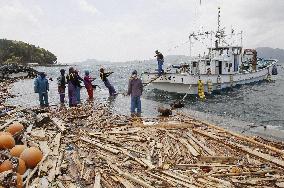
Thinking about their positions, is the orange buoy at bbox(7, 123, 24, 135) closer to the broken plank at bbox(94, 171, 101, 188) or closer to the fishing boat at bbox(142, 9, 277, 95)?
the broken plank at bbox(94, 171, 101, 188)

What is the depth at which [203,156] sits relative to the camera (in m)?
8.70

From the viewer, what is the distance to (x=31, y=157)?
26.2ft

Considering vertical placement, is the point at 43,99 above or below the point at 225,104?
above

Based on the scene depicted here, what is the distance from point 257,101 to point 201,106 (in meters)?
6.75

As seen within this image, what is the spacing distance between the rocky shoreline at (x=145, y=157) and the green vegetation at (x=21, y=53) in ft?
399

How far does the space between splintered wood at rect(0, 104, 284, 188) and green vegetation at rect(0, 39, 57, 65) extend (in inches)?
4791

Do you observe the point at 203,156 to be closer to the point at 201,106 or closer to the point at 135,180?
the point at 135,180

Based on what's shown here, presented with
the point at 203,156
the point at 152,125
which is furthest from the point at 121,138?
the point at 203,156

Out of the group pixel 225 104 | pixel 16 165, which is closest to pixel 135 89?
pixel 16 165

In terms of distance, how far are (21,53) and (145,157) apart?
153 meters

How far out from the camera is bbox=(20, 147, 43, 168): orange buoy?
26.0 ft

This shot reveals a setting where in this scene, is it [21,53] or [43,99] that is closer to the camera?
[43,99]

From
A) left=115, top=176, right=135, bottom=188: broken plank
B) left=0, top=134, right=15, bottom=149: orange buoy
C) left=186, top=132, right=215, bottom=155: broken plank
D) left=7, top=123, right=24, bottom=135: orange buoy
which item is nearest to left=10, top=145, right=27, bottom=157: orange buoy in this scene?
left=0, top=134, right=15, bottom=149: orange buoy

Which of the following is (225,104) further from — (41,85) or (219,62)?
(41,85)
